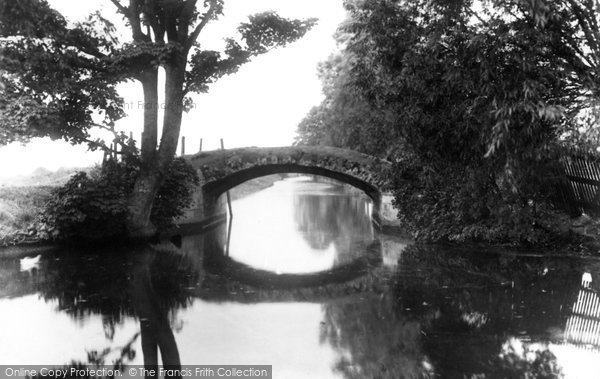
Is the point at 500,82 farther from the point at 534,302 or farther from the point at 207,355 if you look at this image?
the point at 207,355

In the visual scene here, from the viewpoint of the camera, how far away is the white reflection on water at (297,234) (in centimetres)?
1329

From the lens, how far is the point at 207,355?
19.8ft

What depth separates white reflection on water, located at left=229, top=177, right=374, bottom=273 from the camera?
13289mm

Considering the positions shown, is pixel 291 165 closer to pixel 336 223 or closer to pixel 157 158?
pixel 336 223

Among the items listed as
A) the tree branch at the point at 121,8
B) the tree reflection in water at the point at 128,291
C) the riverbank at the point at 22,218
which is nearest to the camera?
the tree reflection in water at the point at 128,291

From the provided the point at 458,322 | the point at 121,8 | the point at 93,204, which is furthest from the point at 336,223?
the point at 458,322

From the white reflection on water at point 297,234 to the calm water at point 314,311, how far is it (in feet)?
0.57

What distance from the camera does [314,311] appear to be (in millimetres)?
8203

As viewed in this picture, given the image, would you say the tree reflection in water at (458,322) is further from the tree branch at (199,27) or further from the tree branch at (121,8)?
the tree branch at (121,8)

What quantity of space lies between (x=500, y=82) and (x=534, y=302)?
4.82 meters

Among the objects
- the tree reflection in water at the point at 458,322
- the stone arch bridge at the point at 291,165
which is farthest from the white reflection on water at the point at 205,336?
the stone arch bridge at the point at 291,165

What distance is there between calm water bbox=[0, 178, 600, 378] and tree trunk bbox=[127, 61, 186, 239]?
1319 millimetres

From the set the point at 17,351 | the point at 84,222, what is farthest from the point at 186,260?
the point at 17,351

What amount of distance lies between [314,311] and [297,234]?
10292 mm
